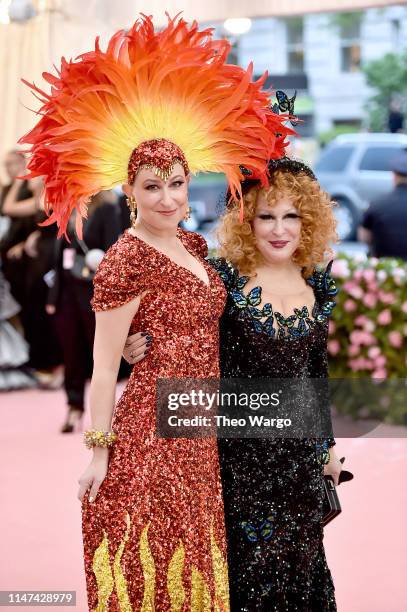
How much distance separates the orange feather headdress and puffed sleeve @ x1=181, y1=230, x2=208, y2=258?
0.61ft

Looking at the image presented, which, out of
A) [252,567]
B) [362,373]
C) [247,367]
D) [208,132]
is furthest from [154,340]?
[362,373]

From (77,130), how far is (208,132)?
0.32m

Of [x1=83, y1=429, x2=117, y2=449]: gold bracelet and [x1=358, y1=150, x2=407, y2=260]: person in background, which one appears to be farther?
[x1=358, y1=150, x2=407, y2=260]: person in background

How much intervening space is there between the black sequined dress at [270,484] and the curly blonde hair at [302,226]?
53 mm

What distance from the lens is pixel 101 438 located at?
7.75 ft

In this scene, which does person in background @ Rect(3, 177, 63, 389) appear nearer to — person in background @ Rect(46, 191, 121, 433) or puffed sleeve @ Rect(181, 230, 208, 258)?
person in background @ Rect(46, 191, 121, 433)

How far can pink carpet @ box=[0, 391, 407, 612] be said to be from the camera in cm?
363

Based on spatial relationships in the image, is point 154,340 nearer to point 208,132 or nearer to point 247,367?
point 247,367

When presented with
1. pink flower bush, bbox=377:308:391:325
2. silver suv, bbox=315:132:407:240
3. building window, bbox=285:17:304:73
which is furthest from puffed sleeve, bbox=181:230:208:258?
building window, bbox=285:17:304:73

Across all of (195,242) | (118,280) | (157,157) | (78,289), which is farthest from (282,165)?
(78,289)

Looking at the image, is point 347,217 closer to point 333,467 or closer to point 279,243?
point 333,467

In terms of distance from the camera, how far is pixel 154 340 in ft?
7.83

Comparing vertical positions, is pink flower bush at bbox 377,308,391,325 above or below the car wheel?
below

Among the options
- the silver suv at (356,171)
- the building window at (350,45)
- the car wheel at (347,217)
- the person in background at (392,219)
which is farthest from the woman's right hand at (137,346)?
the building window at (350,45)
